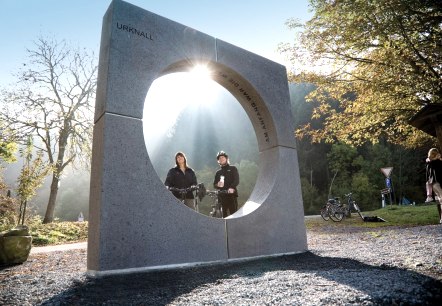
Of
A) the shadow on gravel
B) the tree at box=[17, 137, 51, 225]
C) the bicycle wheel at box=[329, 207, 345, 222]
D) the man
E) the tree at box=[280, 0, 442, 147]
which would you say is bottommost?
the shadow on gravel

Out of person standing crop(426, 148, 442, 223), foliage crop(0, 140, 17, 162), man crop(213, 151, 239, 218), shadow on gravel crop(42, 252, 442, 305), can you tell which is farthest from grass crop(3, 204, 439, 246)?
shadow on gravel crop(42, 252, 442, 305)

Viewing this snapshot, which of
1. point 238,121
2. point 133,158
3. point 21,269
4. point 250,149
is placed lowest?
point 21,269

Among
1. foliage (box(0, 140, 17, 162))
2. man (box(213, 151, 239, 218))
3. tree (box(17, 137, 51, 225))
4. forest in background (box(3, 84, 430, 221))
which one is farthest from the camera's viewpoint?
forest in background (box(3, 84, 430, 221))

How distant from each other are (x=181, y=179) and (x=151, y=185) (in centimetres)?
180

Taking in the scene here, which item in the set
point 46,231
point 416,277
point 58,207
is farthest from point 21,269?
point 58,207

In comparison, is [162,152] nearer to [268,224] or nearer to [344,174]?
[344,174]

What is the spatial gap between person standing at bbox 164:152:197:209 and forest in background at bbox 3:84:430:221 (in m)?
21.1

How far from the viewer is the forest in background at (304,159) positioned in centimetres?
3017

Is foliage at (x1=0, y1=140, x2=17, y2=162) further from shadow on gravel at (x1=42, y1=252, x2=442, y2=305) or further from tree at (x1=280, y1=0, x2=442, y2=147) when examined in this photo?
tree at (x1=280, y1=0, x2=442, y2=147)

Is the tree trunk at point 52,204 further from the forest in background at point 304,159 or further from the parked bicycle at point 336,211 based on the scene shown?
the parked bicycle at point 336,211

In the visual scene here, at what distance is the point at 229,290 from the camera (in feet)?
8.98

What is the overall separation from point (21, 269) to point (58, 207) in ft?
159

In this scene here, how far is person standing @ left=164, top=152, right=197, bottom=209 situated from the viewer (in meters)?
5.69

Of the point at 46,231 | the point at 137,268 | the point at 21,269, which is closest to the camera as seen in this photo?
the point at 137,268
